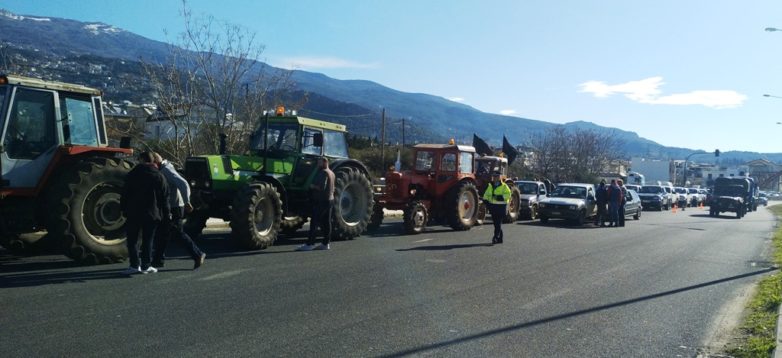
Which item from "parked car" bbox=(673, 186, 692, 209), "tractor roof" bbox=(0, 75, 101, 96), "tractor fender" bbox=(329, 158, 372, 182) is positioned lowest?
"parked car" bbox=(673, 186, 692, 209)

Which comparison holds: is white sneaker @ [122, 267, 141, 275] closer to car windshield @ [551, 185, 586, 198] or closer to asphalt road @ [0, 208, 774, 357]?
asphalt road @ [0, 208, 774, 357]

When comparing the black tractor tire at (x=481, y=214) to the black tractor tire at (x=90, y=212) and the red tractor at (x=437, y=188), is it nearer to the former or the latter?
the red tractor at (x=437, y=188)

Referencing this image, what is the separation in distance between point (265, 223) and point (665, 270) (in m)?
7.43

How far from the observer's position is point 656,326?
6793 millimetres

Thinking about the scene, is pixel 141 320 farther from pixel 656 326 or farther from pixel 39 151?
pixel 656 326

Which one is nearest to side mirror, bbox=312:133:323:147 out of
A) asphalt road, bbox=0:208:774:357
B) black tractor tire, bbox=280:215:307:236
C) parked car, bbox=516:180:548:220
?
black tractor tire, bbox=280:215:307:236

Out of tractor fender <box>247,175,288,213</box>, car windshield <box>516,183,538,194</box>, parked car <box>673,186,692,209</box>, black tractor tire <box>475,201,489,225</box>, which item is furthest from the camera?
parked car <box>673,186,692,209</box>

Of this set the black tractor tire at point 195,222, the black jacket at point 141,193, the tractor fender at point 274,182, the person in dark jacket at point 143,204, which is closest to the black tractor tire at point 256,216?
the tractor fender at point 274,182

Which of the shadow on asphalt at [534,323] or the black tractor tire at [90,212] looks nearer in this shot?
the shadow on asphalt at [534,323]

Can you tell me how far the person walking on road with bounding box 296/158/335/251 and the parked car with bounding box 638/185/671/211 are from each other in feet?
105

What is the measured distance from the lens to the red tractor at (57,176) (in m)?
8.38

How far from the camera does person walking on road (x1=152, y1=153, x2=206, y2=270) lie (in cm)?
883

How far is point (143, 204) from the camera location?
8.34 metres

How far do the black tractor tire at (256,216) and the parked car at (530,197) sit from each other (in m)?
13.6
